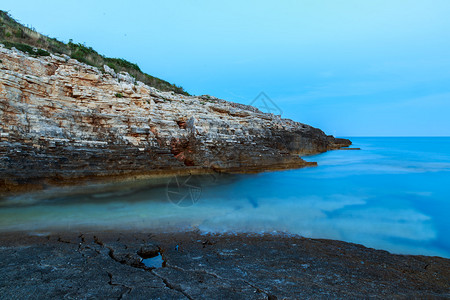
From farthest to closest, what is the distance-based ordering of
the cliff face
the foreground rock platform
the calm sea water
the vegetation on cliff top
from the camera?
1. the vegetation on cliff top
2. the cliff face
3. the calm sea water
4. the foreground rock platform

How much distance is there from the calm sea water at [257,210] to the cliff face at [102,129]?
0.98 metres

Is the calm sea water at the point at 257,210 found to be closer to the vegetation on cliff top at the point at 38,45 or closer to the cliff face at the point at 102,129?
the cliff face at the point at 102,129

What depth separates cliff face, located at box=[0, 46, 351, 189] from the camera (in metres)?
8.52

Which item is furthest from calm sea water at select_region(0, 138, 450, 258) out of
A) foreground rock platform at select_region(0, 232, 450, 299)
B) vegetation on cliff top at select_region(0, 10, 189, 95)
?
vegetation on cliff top at select_region(0, 10, 189, 95)

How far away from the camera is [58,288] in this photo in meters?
2.97

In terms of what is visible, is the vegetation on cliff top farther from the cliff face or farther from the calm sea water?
the calm sea water

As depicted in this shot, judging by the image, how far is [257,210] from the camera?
7.64 m

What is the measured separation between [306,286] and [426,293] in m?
1.59

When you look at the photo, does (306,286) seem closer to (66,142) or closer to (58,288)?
(58,288)

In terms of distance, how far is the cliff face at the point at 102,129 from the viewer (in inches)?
335

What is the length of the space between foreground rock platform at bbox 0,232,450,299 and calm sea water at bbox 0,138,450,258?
954 mm

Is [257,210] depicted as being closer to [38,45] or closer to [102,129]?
[102,129]

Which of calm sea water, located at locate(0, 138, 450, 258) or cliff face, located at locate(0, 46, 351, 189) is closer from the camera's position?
calm sea water, located at locate(0, 138, 450, 258)

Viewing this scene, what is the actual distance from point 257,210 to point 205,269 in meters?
4.18
